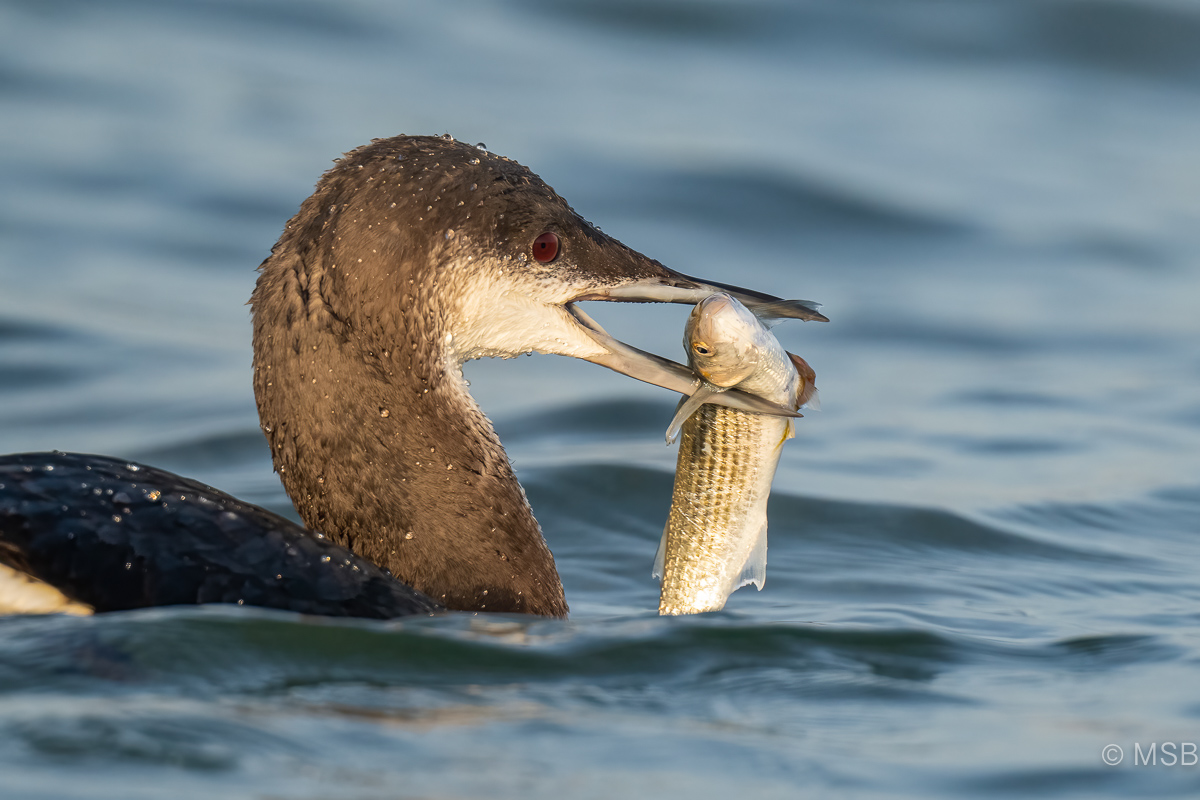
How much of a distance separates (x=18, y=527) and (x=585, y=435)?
12.6 feet

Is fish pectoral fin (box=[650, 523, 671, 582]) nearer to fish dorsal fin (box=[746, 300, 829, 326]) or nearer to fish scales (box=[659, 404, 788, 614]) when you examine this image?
fish scales (box=[659, 404, 788, 614])

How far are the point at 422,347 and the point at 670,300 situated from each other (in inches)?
26.7

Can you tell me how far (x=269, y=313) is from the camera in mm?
3842

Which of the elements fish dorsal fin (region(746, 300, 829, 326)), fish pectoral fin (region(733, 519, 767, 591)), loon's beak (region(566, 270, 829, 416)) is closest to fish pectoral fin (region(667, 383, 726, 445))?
loon's beak (region(566, 270, 829, 416))

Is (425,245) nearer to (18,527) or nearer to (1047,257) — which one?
(18,527)

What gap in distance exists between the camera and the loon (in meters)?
3.81

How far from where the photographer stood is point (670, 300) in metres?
4.14

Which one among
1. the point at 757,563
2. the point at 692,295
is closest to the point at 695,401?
the point at 692,295

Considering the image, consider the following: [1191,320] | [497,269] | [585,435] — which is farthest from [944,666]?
[1191,320]

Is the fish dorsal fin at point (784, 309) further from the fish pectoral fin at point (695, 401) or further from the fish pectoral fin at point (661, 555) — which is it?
the fish pectoral fin at point (661, 555)

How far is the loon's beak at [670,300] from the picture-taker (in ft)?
12.9

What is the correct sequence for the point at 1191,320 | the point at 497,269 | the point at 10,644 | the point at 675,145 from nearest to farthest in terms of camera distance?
the point at 10,644 → the point at 497,269 → the point at 1191,320 → the point at 675,145

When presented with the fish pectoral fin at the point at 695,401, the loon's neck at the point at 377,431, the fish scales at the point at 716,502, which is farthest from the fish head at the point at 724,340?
the loon's neck at the point at 377,431

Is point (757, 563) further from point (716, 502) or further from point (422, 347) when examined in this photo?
point (422, 347)
